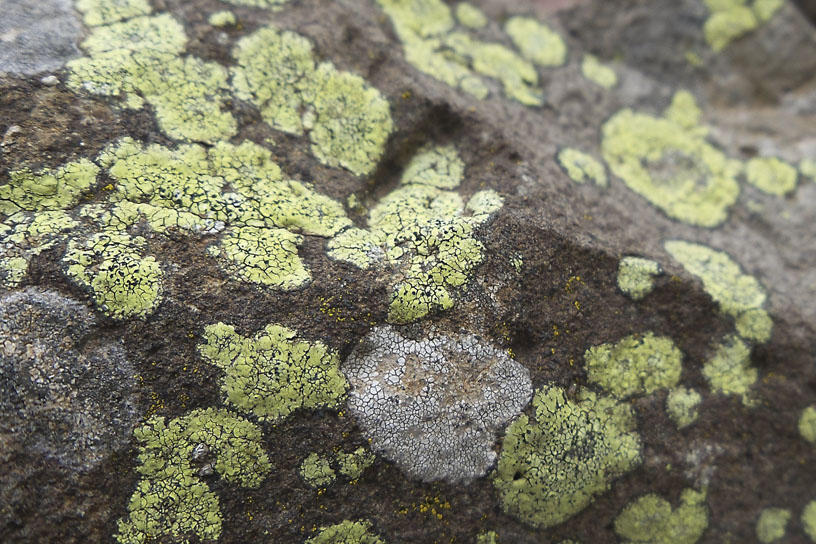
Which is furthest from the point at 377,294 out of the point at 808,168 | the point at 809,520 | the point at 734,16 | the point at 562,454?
the point at 734,16

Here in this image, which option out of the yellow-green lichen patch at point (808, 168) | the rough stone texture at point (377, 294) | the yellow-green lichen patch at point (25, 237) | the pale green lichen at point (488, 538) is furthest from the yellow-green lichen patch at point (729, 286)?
the yellow-green lichen patch at point (25, 237)

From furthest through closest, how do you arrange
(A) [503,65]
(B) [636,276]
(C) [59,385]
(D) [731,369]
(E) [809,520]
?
(A) [503,65]
(E) [809,520]
(D) [731,369]
(B) [636,276]
(C) [59,385]

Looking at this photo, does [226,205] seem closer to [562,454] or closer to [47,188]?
[47,188]

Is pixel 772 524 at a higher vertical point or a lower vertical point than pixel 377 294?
lower

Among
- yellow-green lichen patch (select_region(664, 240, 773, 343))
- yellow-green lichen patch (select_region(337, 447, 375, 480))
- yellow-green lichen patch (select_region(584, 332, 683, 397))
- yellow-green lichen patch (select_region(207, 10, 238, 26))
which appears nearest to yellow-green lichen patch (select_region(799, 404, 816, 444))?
yellow-green lichen patch (select_region(664, 240, 773, 343))

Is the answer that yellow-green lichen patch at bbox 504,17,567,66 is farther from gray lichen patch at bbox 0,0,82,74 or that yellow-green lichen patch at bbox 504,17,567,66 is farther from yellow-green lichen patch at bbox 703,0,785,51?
gray lichen patch at bbox 0,0,82,74

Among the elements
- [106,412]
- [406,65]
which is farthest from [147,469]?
[406,65]
